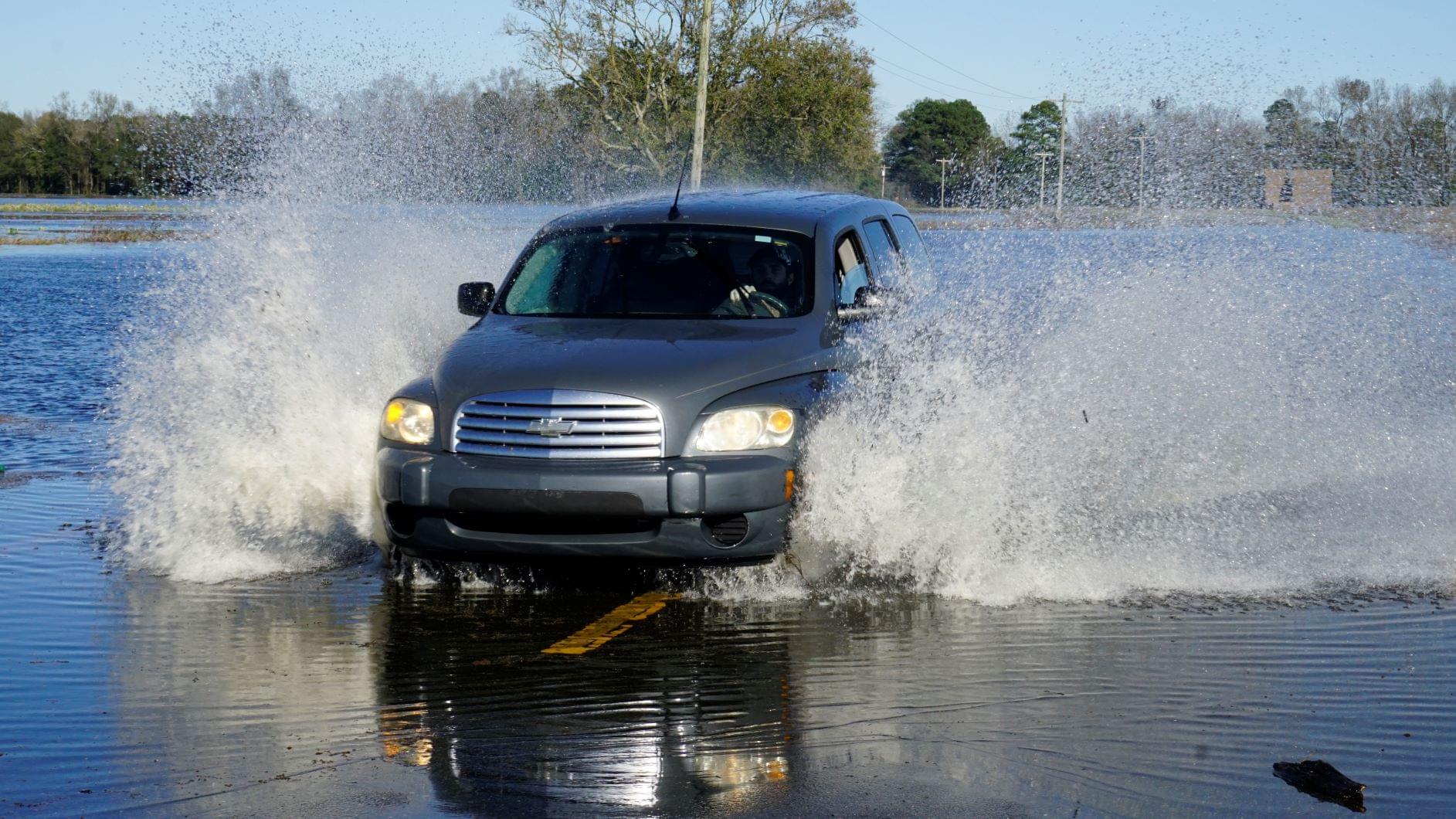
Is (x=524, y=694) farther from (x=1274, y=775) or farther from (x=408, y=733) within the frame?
(x=1274, y=775)

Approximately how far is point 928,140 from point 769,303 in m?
51.5

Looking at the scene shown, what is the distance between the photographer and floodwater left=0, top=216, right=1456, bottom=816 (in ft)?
13.8

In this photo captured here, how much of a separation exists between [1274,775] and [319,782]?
2.67 meters

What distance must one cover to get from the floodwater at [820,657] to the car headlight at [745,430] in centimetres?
29

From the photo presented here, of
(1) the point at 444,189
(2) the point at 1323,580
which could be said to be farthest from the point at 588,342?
(1) the point at 444,189

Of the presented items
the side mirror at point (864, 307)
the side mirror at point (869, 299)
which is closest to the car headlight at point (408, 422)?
the side mirror at point (864, 307)

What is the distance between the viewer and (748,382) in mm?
6348

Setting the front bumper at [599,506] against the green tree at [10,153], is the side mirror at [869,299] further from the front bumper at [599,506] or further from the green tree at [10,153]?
the green tree at [10,153]

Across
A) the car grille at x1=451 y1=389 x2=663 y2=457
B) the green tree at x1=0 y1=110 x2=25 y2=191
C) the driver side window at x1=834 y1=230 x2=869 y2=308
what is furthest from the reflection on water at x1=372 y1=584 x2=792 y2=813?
the green tree at x1=0 y1=110 x2=25 y2=191

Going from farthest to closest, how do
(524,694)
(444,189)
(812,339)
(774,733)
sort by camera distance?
(444,189)
(812,339)
(524,694)
(774,733)

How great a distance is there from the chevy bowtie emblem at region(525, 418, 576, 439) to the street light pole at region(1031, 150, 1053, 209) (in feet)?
28.9

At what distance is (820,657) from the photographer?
18.3 ft

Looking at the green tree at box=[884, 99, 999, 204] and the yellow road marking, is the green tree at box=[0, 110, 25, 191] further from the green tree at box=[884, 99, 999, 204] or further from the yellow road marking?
the yellow road marking

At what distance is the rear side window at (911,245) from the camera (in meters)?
8.91
